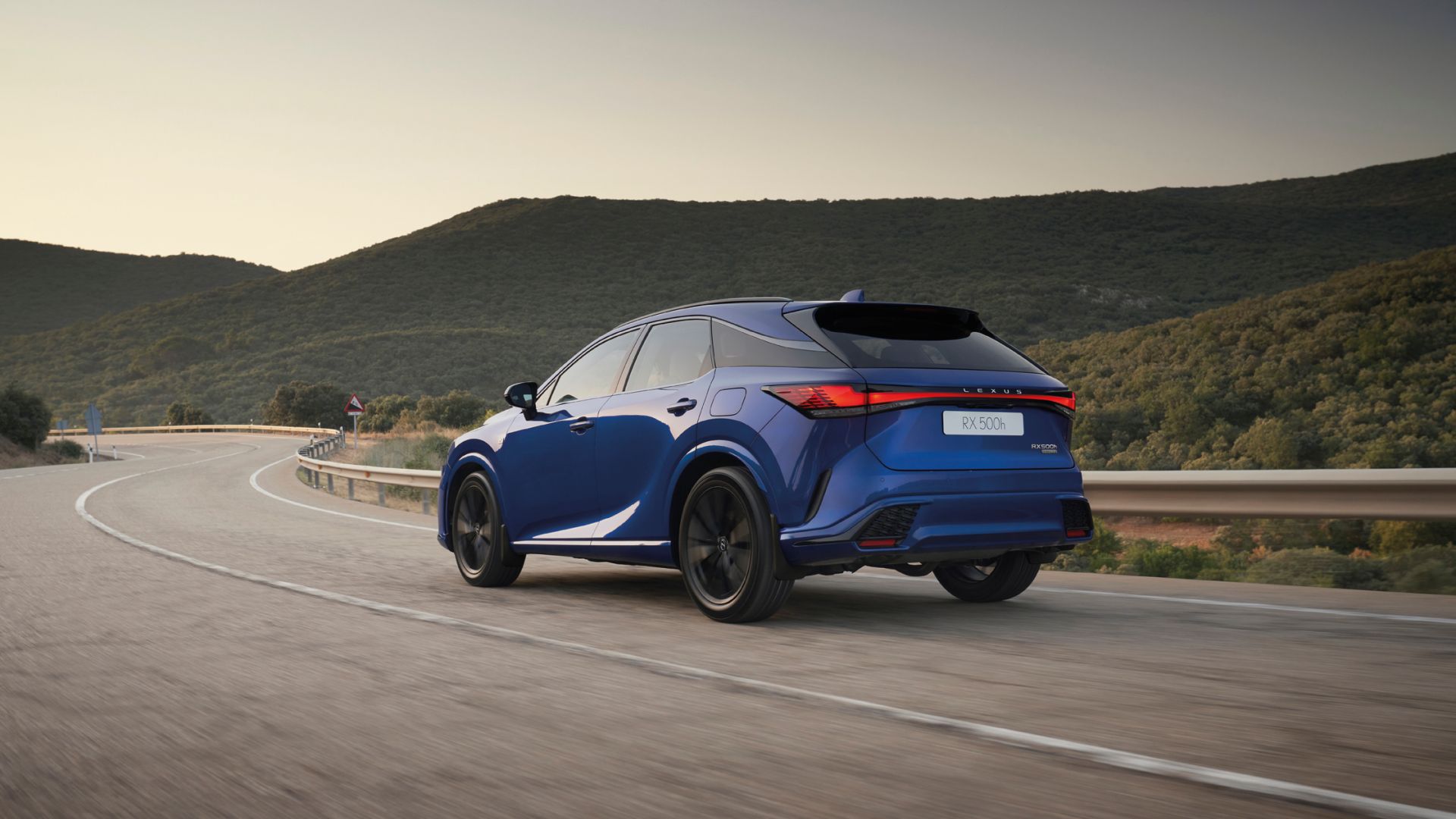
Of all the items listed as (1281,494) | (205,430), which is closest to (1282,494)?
(1281,494)

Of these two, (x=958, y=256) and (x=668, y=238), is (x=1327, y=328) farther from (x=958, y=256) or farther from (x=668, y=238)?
(x=668, y=238)

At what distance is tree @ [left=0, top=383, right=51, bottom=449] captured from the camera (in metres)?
52.5

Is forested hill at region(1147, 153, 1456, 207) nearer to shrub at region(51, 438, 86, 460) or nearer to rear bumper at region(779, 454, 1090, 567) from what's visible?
shrub at region(51, 438, 86, 460)

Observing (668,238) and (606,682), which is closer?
(606,682)

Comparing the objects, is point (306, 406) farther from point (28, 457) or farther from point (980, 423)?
point (980, 423)

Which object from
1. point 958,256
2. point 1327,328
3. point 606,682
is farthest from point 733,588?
point 958,256

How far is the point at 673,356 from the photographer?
750 cm

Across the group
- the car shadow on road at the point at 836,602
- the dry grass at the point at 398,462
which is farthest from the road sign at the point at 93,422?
the car shadow on road at the point at 836,602

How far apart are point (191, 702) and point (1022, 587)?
4646 mm

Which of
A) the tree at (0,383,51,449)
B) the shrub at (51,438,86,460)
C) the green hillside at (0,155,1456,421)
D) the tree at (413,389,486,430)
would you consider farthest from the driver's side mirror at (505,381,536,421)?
the shrub at (51,438,86,460)

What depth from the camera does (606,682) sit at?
528 cm

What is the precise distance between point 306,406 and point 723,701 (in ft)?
238

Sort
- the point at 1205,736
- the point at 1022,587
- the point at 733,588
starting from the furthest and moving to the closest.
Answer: the point at 1022,587 < the point at 733,588 < the point at 1205,736

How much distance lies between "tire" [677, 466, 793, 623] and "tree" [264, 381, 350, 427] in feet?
226
